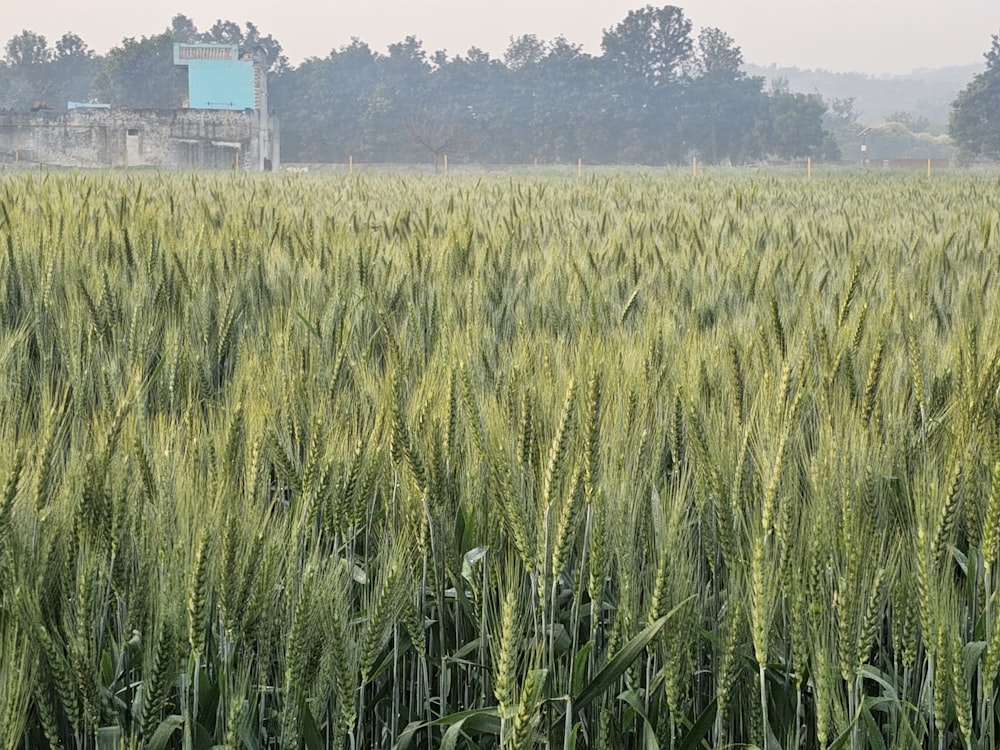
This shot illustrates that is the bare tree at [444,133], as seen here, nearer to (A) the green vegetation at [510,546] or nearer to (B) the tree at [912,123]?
(A) the green vegetation at [510,546]

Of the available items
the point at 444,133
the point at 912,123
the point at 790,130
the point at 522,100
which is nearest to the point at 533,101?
the point at 522,100

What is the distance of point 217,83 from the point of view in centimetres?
6034

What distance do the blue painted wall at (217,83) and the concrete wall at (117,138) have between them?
12386 millimetres

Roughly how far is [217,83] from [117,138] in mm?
14908

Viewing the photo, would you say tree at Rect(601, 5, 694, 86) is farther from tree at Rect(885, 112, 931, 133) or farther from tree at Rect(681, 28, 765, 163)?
tree at Rect(885, 112, 931, 133)

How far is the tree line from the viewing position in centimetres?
6525

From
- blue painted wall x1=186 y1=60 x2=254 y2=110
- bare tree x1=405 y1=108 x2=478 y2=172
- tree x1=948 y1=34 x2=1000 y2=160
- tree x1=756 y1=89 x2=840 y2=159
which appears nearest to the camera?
blue painted wall x1=186 y1=60 x2=254 y2=110

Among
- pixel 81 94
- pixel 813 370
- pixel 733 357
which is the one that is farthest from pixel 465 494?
pixel 81 94

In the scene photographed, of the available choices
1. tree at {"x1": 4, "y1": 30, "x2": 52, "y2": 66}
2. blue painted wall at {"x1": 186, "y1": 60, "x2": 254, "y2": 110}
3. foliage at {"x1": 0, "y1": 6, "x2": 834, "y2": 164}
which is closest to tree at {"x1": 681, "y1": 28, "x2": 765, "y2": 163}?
foliage at {"x1": 0, "y1": 6, "x2": 834, "y2": 164}

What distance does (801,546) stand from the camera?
1.15m

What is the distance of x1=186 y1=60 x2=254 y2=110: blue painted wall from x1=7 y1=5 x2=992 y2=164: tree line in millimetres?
2030

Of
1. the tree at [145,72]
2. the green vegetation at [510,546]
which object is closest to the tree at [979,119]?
the tree at [145,72]

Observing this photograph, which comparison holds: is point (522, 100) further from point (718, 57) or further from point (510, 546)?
point (510, 546)

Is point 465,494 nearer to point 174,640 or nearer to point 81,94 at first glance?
point 174,640
